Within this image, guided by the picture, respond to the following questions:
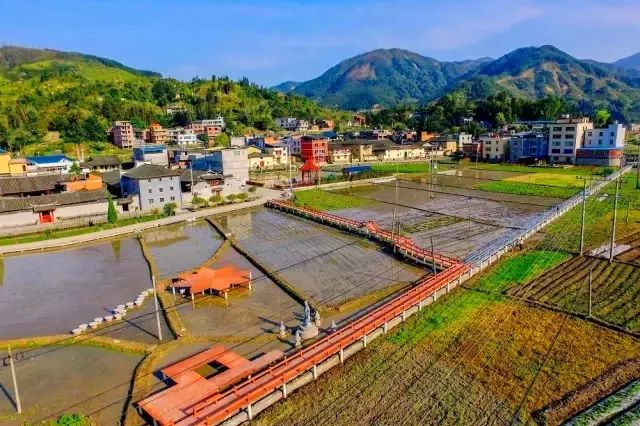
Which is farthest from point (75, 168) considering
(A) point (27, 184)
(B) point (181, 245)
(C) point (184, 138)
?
(C) point (184, 138)

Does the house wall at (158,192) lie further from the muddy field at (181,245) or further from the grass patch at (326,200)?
the grass patch at (326,200)

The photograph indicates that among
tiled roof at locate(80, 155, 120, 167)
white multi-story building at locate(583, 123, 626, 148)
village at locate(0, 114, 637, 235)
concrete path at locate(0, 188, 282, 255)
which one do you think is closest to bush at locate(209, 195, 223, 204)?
village at locate(0, 114, 637, 235)

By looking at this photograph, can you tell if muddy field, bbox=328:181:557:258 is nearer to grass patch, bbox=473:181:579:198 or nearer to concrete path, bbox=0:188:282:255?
A: grass patch, bbox=473:181:579:198

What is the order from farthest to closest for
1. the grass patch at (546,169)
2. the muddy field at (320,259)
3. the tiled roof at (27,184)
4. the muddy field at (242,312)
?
the grass patch at (546,169) → the tiled roof at (27,184) → the muddy field at (320,259) → the muddy field at (242,312)

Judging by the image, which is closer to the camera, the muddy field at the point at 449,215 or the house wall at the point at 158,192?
the muddy field at the point at 449,215

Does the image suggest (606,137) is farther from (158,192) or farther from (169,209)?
(158,192)

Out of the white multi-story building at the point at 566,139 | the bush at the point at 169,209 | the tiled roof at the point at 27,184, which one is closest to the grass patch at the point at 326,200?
the bush at the point at 169,209

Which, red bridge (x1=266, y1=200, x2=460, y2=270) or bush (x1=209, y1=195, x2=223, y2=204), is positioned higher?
bush (x1=209, y1=195, x2=223, y2=204)
